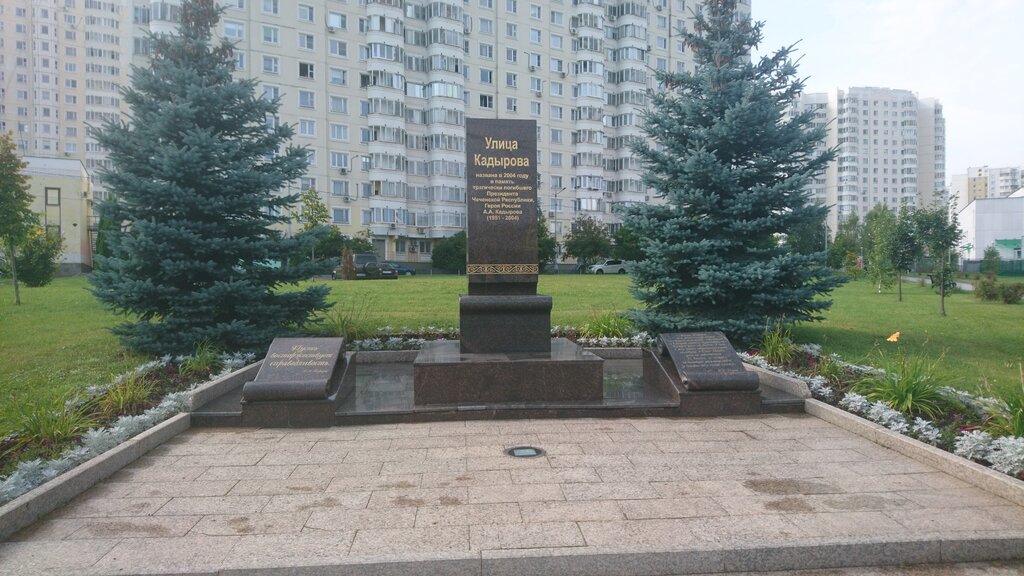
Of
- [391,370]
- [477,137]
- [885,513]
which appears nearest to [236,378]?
[391,370]

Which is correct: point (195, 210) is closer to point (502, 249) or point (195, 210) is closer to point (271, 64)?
point (502, 249)

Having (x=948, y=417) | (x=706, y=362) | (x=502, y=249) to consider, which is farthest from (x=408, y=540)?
(x=948, y=417)

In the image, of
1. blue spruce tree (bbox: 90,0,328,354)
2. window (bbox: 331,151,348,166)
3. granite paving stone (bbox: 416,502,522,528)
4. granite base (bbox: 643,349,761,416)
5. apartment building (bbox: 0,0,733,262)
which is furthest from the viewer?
window (bbox: 331,151,348,166)

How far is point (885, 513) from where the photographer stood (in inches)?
193

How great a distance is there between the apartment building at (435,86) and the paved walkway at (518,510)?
163 feet

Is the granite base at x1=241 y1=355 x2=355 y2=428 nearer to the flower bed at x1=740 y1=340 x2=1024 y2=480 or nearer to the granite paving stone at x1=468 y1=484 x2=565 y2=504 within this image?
the granite paving stone at x1=468 y1=484 x2=565 y2=504

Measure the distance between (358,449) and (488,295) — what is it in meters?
3.30

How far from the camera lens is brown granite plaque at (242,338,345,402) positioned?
7.70 meters

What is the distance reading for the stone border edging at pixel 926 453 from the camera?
519cm

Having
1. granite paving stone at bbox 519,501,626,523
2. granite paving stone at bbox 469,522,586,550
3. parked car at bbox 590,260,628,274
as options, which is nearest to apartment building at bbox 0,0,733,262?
parked car at bbox 590,260,628,274

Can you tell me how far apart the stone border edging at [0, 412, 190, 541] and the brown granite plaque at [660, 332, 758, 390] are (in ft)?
20.1

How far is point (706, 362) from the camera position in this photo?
27.7 feet

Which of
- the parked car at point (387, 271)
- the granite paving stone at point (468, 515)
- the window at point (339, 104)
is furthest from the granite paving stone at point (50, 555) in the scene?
the window at point (339, 104)

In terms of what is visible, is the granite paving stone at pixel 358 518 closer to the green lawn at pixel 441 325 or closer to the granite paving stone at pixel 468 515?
the granite paving stone at pixel 468 515
